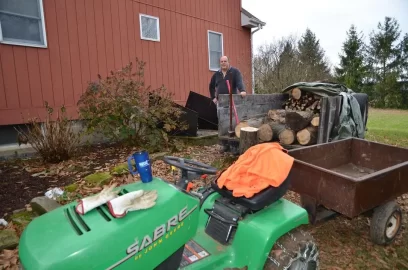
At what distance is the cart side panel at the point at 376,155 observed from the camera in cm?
347

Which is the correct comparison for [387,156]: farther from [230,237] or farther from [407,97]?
[407,97]

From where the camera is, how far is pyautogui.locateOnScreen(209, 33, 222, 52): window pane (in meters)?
10.6

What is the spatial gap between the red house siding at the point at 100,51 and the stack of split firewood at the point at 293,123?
4.25 metres

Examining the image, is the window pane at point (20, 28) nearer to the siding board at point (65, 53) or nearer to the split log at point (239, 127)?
the siding board at point (65, 53)

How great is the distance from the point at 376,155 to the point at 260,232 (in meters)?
2.70

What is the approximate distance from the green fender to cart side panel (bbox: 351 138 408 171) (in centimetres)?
219

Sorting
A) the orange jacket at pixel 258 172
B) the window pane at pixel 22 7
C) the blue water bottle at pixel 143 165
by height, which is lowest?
the orange jacket at pixel 258 172

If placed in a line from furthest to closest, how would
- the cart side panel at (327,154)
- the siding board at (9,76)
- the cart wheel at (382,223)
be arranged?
the siding board at (9,76) → the cart side panel at (327,154) → the cart wheel at (382,223)

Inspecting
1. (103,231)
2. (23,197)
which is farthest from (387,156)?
(23,197)

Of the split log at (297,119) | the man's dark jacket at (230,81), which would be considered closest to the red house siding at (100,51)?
the man's dark jacket at (230,81)

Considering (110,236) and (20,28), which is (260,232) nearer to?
(110,236)

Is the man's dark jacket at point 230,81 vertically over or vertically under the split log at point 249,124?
over

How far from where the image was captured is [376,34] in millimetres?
32438

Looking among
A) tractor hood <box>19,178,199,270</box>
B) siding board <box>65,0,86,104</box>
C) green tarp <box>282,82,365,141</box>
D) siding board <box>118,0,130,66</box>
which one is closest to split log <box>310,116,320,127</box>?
green tarp <box>282,82,365,141</box>
